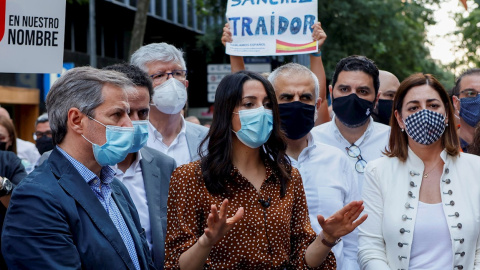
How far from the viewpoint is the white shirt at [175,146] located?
5.93 m

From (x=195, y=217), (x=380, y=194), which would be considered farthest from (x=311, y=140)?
(x=195, y=217)

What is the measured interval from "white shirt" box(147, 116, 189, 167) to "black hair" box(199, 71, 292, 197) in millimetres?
1433

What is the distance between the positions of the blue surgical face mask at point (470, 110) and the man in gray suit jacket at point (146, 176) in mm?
2746

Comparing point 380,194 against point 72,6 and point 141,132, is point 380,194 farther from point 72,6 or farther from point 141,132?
point 72,6

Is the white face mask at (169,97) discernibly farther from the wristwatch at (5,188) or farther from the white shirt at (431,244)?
the white shirt at (431,244)

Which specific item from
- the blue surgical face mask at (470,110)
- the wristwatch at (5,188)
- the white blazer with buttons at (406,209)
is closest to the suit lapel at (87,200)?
the wristwatch at (5,188)

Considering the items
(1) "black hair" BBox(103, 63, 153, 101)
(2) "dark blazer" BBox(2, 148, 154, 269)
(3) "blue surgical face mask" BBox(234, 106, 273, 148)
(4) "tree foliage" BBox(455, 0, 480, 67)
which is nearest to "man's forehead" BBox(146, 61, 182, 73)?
(1) "black hair" BBox(103, 63, 153, 101)

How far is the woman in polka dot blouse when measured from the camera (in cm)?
414

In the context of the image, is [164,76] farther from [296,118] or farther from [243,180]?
[243,180]

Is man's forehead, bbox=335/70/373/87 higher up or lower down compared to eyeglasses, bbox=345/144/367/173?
higher up

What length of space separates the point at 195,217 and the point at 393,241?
1.32 metres

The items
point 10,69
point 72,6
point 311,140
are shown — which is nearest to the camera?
point 10,69

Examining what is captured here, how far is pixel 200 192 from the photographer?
4219 mm

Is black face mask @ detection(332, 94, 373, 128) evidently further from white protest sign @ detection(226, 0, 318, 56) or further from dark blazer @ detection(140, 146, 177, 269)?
dark blazer @ detection(140, 146, 177, 269)
